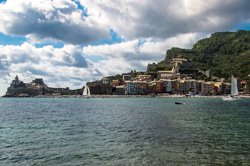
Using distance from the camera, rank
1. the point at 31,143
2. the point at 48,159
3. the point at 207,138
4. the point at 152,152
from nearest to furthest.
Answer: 1. the point at 48,159
2. the point at 152,152
3. the point at 31,143
4. the point at 207,138

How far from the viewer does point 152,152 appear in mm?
26109

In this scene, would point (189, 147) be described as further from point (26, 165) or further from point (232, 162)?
point (26, 165)

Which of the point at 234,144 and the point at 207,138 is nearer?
the point at 234,144

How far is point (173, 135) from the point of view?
3453 centimetres

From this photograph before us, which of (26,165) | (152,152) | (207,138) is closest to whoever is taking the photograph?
(26,165)

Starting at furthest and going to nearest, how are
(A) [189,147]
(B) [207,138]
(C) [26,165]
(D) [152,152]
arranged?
(B) [207,138] → (A) [189,147] → (D) [152,152] → (C) [26,165]

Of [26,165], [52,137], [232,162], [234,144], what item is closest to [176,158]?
[232,162]

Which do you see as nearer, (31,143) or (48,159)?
(48,159)

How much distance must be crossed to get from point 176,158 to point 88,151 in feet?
22.7

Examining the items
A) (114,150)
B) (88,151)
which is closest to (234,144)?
(114,150)

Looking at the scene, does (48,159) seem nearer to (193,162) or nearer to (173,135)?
(193,162)

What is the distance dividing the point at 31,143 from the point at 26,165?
28.8 ft

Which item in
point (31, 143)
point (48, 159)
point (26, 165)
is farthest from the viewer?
point (31, 143)

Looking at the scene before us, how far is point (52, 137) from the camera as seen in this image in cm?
3472
